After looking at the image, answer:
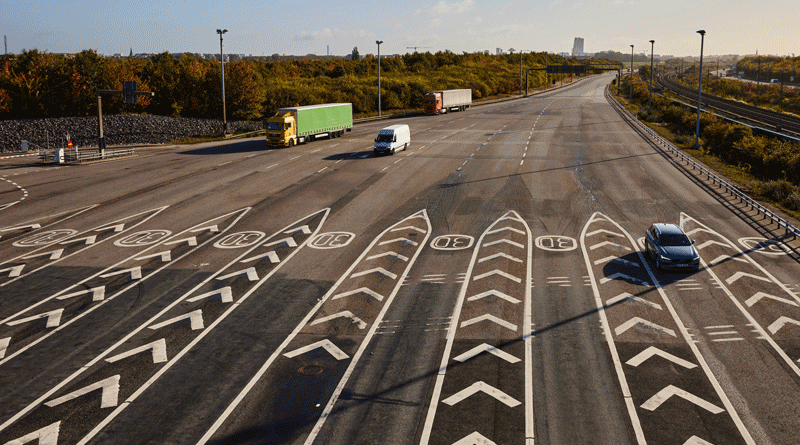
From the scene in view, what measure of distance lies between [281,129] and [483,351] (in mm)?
42084

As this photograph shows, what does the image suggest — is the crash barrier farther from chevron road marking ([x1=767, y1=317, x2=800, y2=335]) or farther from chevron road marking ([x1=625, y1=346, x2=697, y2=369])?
chevron road marking ([x1=767, y1=317, x2=800, y2=335])

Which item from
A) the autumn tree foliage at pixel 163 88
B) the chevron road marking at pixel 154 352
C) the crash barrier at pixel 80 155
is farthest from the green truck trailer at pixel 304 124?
the chevron road marking at pixel 154 352

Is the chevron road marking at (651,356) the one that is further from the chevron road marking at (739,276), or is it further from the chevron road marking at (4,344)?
the chevron road marking at (4,344)

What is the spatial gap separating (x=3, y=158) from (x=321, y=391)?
4905cm

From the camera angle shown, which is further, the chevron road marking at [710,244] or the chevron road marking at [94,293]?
the chevron road marking at [710,244]

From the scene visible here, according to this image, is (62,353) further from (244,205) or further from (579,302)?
(244,205)

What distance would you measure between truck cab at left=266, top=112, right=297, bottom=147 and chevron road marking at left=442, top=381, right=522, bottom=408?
143ft

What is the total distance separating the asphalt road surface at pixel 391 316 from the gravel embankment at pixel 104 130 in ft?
74.0

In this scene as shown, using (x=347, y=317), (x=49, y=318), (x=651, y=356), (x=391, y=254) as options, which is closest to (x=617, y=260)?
(x=651, y=356)

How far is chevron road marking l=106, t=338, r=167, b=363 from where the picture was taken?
Result: 17484mm

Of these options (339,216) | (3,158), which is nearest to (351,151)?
(339,216)

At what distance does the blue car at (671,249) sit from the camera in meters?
24.1

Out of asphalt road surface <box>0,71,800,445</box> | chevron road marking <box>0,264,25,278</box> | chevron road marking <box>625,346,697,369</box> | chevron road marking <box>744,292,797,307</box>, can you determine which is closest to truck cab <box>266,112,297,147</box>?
asphalt road surface <box>0,71,800,445</box>

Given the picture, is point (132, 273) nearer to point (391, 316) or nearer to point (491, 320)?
point (391, 316)
